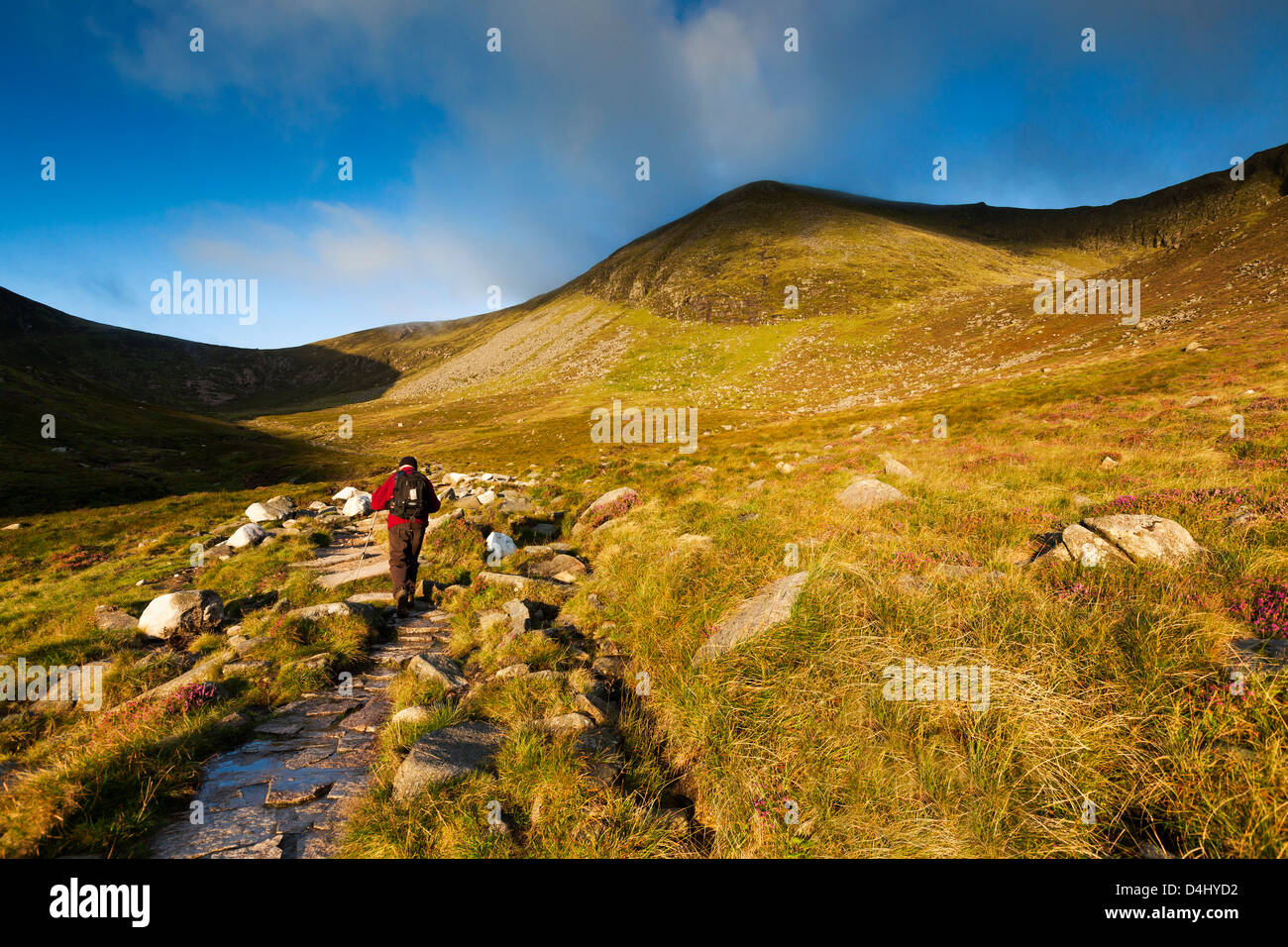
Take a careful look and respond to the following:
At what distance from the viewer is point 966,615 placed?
17.9 ft

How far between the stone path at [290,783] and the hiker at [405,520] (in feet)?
10.9

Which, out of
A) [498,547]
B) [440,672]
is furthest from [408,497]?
[440,672]

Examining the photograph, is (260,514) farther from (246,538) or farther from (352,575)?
(352,575)

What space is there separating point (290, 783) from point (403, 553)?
19.7 feet

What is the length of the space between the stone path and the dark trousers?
333cm

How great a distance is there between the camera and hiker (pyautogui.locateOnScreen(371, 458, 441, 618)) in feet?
33.5

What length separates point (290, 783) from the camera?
4.69 metres

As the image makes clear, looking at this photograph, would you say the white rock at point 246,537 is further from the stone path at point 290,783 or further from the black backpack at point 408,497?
the stone path at point 290,783

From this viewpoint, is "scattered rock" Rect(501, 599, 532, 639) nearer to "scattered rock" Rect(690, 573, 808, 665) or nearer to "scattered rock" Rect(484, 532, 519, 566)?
"scattered rock" Rect(690, 573, 808, 665)

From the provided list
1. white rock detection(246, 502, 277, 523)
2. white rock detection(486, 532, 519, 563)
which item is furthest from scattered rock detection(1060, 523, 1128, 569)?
white rock detection(246, 502, 277, 523)
